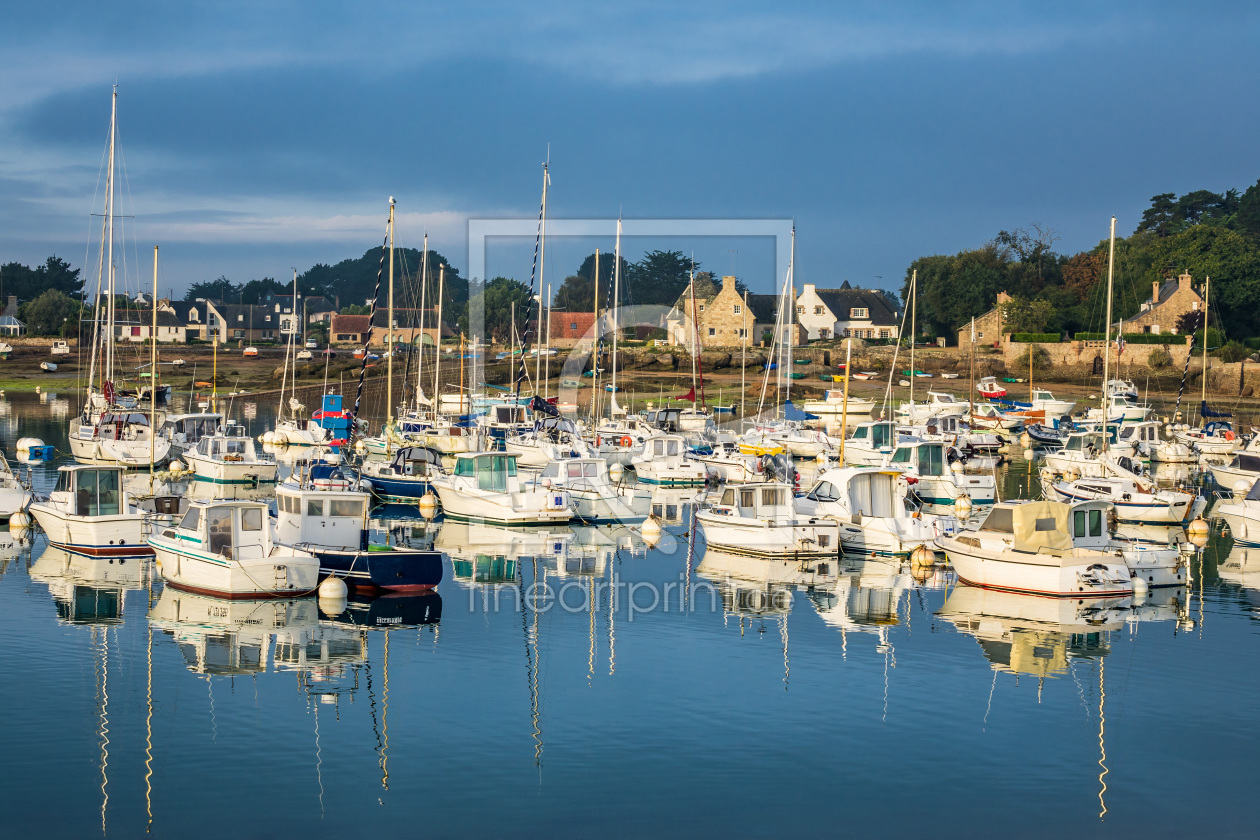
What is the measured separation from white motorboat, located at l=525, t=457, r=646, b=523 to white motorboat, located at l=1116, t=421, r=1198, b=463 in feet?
97.1

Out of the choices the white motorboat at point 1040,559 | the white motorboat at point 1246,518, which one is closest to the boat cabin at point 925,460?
the white motorboat at point 1246,518

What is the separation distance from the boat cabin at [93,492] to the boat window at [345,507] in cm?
682

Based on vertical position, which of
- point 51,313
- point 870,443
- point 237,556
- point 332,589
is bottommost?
point 332,589

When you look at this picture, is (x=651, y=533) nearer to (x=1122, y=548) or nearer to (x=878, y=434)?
(x=1122, y=548)

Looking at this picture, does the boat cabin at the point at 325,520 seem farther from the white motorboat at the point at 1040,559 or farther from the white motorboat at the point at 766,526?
the white motorboat at the point at 1040,559

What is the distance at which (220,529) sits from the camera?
90.1 feet

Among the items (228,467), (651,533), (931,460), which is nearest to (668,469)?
(931,460)

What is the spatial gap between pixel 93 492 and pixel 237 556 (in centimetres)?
707

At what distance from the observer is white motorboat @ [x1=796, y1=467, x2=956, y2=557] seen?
33062mm

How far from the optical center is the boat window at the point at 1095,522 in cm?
2961

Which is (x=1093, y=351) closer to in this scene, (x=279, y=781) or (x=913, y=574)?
(x=913, y=574)

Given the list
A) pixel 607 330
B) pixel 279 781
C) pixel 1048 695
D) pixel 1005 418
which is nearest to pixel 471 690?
pixel 279 781

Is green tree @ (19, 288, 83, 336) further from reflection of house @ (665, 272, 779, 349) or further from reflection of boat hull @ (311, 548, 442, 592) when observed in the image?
reflection of boat hull @ (311, 548, 442, 592)

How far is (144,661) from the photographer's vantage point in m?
24.0
